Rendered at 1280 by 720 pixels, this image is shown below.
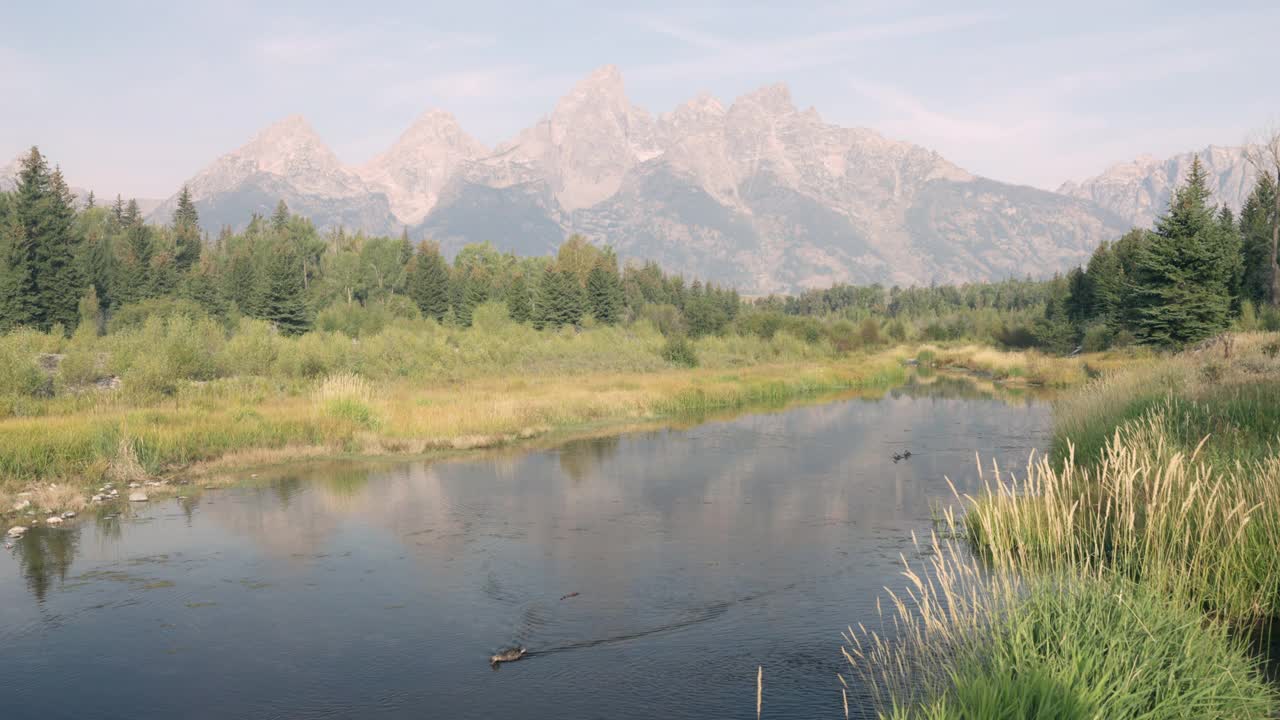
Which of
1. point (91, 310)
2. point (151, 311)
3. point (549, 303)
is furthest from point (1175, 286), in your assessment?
point (91, 310)

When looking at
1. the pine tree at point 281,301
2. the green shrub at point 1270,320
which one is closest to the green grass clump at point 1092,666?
the green shrub at point 1270,320

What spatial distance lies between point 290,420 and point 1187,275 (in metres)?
47.6

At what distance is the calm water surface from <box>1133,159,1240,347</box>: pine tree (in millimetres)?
27661

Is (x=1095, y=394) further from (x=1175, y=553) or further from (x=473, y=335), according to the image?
(x=473, y=335)

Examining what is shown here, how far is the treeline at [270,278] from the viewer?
260ft

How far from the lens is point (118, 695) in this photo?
1234 centimetres

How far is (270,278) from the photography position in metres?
84.5

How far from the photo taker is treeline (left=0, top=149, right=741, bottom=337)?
79.2 metres

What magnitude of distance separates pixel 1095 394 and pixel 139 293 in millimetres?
102847

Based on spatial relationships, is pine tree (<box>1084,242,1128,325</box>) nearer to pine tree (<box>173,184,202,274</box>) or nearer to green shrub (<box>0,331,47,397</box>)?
green shrub (<box>0,331,47,397</box>)

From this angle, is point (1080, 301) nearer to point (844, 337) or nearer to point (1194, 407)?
point (844, 337)

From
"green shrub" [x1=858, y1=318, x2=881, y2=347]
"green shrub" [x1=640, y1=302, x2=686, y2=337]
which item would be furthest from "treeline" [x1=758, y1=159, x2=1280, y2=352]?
"green shrub" [x1=640, y1=302, x2=686, y2=337]

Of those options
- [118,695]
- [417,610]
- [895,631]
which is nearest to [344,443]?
[417,610]

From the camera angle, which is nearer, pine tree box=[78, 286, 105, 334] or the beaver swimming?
the beaver swimming
